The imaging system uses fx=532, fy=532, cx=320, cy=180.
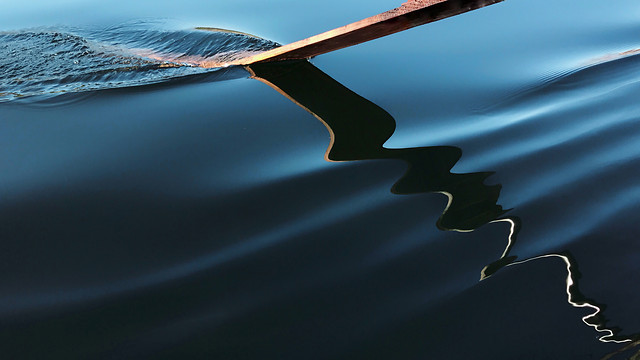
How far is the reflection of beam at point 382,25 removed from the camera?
193cm

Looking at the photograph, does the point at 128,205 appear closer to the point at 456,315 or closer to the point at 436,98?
the point at 456,315

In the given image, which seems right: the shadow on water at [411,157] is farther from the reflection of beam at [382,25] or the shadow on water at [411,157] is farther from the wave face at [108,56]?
the wave face at [108,56]

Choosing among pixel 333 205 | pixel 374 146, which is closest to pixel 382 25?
pixel 374 146

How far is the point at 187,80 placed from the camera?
2320 mm

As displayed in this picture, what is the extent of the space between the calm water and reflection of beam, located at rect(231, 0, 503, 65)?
0.10m

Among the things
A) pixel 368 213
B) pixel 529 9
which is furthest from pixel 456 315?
pixel 529 9

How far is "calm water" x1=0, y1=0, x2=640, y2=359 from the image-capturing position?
1.04 m

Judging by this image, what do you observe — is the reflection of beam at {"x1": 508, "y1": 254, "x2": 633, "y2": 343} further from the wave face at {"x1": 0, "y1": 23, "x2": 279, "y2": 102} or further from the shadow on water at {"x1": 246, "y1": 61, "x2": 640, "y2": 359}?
the wave face at {"x1": 0, "y1": 23, "x2": 279, "y2": 102}

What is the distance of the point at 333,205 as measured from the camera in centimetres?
142

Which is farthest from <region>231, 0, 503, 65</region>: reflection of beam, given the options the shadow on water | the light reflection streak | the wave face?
the light reflection streak

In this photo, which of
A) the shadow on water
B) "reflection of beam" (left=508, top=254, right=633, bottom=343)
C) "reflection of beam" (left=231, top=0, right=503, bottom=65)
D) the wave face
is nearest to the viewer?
"reflection of beam" (left=508, top=254, right=633, bottom=343)

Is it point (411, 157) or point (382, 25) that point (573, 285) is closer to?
point (411, 157)

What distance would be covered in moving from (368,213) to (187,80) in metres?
1.29

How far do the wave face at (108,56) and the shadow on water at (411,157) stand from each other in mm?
370
